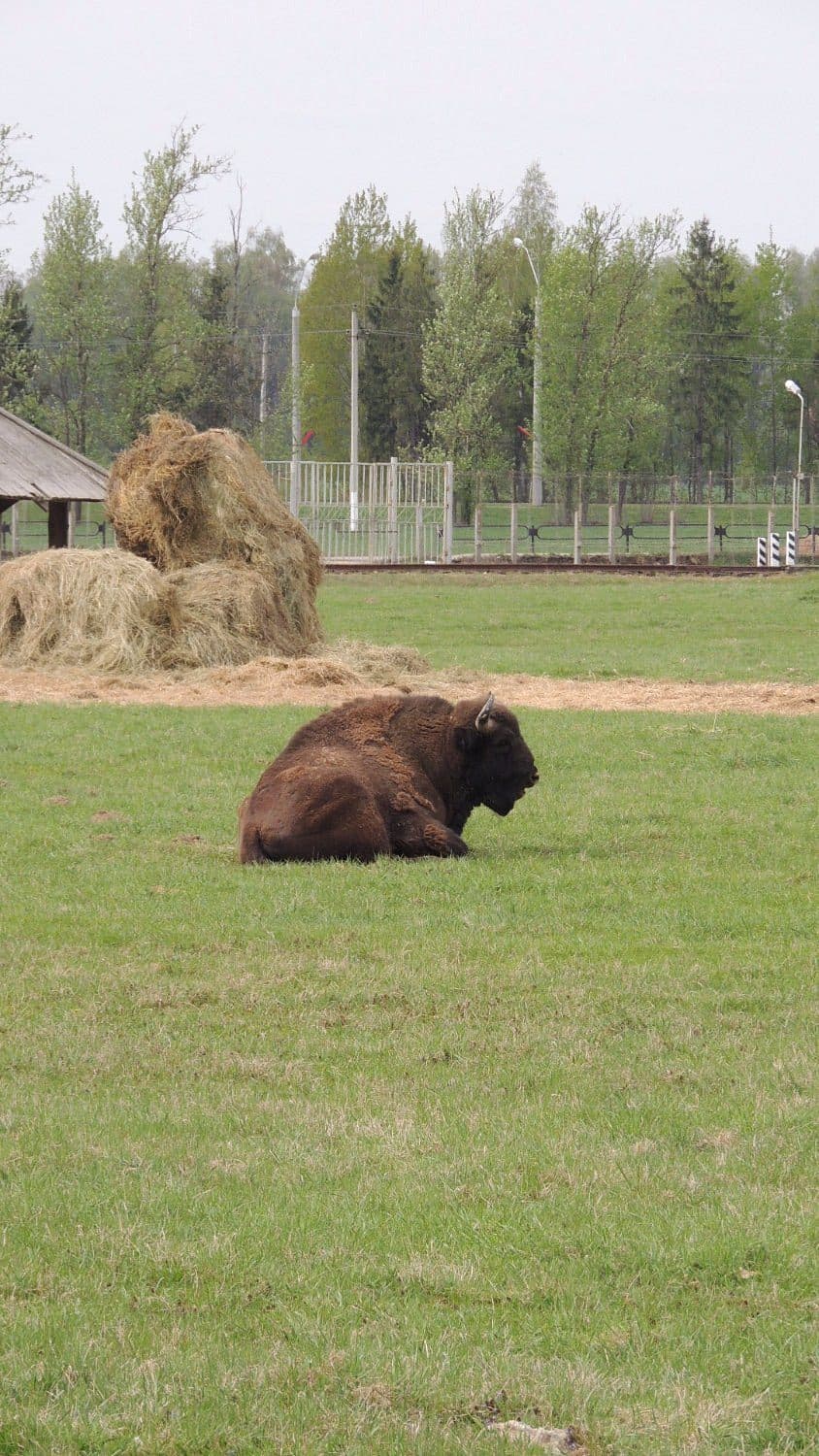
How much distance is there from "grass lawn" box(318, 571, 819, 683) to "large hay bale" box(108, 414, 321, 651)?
93.8 inches

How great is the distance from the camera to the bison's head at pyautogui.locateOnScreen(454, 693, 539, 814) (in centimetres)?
1238

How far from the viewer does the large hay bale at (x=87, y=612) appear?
25359mm

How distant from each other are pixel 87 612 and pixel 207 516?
2937mm

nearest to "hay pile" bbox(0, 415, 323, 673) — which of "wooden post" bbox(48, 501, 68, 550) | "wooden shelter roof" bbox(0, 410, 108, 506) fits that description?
"wooden shelter roof" bbox(0, 410, 108, 506)

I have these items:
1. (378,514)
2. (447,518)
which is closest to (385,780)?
(447,518)

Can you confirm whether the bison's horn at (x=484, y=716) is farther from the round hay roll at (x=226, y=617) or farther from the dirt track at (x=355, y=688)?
the round hay roll at (x=226, y=617)

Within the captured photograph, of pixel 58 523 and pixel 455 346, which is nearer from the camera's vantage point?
pixel 58 523

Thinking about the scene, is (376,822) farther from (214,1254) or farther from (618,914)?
(214,1254)

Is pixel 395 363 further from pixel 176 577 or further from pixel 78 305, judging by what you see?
pixel 176 577

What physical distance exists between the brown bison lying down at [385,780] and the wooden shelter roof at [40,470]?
21.8 meters

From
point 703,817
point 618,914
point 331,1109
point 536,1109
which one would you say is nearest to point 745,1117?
point 536,1109

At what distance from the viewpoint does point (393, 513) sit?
53.6 meters

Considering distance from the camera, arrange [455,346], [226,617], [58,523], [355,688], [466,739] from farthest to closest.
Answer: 1. [455,346]
2. [58,523]
3. [226,617]
4. [355,688]
5. [466,739]

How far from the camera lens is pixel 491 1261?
5301 mm
